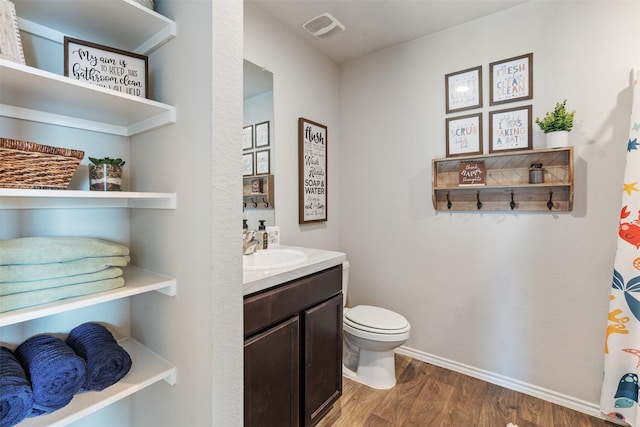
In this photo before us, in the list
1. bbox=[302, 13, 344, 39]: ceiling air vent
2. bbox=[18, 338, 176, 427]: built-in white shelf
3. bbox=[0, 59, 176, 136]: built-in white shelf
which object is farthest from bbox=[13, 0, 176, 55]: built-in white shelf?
bbox=[302, 13, 344, 39]: ceiling air vent

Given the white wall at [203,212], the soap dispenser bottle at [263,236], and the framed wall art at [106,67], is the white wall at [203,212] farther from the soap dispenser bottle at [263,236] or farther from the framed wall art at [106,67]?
the soap dispenser bottle at [263,236]

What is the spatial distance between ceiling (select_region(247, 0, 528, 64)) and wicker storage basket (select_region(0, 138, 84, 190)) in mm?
1553

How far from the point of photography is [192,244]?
94cm

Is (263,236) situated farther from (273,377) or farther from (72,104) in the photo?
(72,104)

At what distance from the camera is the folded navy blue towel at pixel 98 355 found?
2.96 feet

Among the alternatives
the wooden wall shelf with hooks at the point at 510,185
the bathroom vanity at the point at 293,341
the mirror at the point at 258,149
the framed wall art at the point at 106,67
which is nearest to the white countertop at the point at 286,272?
the bathroom vanity at the point at 293,341

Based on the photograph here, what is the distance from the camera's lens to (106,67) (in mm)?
938

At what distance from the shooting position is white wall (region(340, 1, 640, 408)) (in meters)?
1.64

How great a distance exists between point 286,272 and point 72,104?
943 mm

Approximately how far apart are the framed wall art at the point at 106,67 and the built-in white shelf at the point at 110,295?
0.64m

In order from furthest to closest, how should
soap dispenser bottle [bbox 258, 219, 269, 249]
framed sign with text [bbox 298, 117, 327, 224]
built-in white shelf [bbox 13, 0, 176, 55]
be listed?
framed sign with text [bbox 298, 117, 327, 224], soap dispenser bottle [bbox 258, 219, 269, 249], built-in white shelf [bbox 13, 0, 176, 55]

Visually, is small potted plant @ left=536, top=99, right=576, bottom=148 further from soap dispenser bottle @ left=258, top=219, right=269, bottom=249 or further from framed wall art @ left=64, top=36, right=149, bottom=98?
framed wall art @ left=64, top=36, right=149, bottom=98

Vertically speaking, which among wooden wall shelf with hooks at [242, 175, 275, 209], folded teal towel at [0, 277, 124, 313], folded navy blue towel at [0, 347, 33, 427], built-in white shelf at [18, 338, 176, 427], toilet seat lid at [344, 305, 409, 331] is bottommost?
toilet seat lid at [344, 305, 409, 331]

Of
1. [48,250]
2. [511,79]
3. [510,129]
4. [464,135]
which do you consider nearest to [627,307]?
[510,129]
